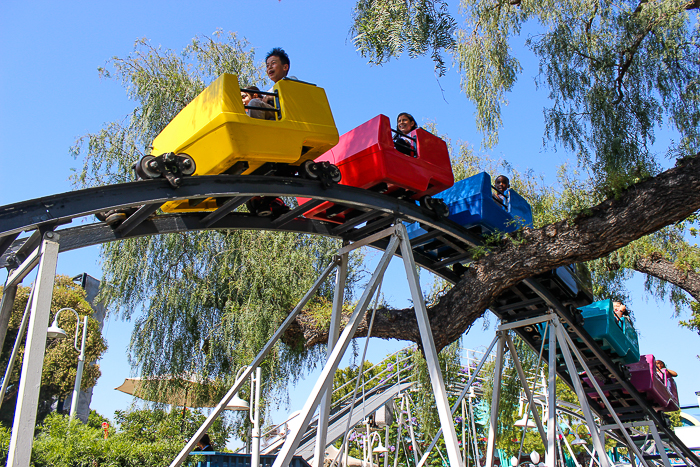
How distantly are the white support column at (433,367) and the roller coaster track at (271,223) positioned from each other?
2.40 feet

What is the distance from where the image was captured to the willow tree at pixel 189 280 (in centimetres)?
1077

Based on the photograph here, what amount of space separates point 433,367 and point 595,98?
531cm

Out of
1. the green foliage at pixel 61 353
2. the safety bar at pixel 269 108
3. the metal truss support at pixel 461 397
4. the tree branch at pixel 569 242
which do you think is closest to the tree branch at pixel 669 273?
the metal truss support at pixel 461 397

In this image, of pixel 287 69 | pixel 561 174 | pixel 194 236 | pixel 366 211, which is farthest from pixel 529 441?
pixel 287 69

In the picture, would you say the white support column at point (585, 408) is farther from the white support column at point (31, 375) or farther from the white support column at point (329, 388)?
the white support column at point (31, 375)

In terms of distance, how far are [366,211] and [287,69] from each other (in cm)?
193

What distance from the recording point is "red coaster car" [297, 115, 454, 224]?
632 centimetres

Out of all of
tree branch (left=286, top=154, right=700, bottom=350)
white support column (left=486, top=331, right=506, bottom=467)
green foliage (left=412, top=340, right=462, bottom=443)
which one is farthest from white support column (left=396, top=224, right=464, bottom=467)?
green foliage (left=412, top=340, right=462, bottom=443)

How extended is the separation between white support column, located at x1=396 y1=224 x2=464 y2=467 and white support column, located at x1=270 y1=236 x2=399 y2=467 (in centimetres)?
26

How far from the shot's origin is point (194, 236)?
456 inches

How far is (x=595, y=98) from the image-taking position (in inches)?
333

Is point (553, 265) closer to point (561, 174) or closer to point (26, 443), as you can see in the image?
point (561, 174)

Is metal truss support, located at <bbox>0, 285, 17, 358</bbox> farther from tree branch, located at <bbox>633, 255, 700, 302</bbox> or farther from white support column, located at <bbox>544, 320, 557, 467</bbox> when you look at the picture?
tree branch, located at <bbox>633, 255, 700, 302</bbox>

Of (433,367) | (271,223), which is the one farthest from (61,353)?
(433,367)
